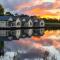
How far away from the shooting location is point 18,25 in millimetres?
2164

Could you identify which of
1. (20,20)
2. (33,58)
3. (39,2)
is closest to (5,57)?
(33,58)

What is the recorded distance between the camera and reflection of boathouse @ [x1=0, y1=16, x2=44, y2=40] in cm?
214

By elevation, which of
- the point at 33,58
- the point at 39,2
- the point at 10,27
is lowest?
the point at 33,58

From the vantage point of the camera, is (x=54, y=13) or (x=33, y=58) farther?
(x=54, y=13)

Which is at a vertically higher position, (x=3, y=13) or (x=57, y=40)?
(x=3, y=13)

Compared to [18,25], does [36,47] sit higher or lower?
lower

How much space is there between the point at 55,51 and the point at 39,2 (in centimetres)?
44

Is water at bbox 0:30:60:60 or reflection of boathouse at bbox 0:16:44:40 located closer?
water at bbox 0:30:60:60

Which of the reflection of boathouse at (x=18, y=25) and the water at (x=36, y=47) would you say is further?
the reflection of boathouse at (x=18, y=25)

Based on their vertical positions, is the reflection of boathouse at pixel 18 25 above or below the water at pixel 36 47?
above

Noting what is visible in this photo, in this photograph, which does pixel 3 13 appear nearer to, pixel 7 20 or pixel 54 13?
pixel 7 20

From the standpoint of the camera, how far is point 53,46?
6.98 ft

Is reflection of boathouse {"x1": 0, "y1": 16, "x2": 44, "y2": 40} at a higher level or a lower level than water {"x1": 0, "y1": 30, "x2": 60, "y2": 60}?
higher

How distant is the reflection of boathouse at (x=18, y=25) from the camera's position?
7.04ft
